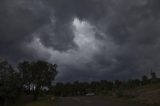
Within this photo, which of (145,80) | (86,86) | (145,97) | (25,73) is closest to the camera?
(145,97)

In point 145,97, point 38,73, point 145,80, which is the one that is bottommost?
point 145,97

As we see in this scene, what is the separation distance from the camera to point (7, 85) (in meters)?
60.4

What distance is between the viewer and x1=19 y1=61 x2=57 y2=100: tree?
8056cm

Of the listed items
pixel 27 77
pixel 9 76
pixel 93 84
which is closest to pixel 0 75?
pixel 9 76

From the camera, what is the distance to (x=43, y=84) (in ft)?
271

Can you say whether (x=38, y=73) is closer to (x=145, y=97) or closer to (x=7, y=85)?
(x=7, y=85)

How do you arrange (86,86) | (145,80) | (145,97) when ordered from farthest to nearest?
(86,86), (145,80), (145,97)

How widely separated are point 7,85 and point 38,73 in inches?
811

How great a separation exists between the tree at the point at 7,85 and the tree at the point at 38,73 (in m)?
12.9

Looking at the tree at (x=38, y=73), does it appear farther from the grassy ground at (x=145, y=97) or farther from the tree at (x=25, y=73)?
the grassy ground at (x=145, y=97)

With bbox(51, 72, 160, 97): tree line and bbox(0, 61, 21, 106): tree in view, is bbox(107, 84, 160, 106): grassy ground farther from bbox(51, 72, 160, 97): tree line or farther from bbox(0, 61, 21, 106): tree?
bbox(51, 72, 160, 97): tree line

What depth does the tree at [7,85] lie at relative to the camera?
197ft

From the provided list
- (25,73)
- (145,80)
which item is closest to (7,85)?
(25,73)

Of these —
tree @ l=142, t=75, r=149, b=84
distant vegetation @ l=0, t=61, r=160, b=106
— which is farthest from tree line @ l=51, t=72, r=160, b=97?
distant vegetation @ l=0, t=61, r=160, b=106
